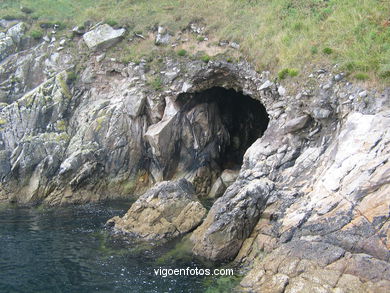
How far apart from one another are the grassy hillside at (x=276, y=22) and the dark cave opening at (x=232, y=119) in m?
5.70

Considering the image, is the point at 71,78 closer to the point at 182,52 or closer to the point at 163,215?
the point at 182,52

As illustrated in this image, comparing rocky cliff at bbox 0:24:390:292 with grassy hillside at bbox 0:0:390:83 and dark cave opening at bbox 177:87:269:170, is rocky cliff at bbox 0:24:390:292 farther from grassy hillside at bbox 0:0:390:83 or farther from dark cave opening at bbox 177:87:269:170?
grassy hillside at bbox 0:0:390:83

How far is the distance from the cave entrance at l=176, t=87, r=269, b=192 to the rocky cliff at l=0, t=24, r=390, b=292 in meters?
0.11

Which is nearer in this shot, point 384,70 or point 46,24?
point 384,70

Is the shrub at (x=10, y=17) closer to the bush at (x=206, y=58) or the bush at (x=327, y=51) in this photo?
the bush at (x=206, y=58)

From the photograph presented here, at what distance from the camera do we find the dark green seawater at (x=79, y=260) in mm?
15711

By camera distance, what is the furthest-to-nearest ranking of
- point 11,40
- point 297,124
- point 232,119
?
point 11,40 → point 232,119 → point 297,124

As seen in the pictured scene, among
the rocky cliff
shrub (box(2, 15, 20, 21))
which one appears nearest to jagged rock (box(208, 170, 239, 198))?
the rocky cliff

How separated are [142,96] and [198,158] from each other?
293 inches

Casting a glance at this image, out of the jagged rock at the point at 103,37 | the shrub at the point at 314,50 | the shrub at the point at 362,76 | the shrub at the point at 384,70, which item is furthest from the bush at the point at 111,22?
the shrub at the point at 384,70

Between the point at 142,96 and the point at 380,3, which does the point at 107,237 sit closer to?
the point at 142,96

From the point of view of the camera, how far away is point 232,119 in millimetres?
37781

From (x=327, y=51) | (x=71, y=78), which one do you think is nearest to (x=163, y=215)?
(x=327, y=51)

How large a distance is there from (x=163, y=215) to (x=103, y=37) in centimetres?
2127
